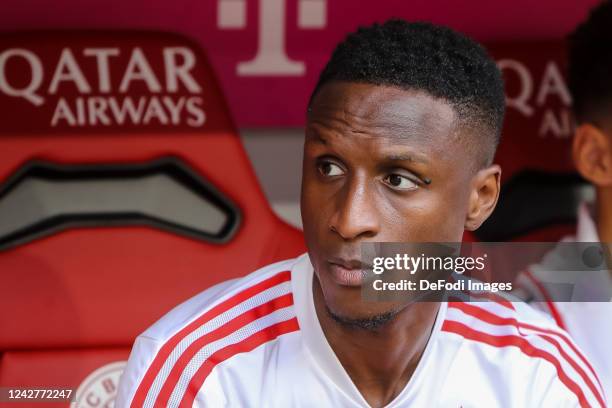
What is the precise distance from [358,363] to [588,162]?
510 mm

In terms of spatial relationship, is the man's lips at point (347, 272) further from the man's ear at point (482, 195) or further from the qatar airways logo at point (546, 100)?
the qatar airways logo at point (546, 100)

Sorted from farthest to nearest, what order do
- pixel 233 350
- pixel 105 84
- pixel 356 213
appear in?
pixel 105 84 < pixel 233 350 < pixel 356 213

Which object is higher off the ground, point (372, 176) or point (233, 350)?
point (372, 176)

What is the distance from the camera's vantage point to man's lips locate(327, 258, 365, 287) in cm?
103

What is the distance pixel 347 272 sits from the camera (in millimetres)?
1043

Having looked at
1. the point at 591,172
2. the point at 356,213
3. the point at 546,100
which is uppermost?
the point at 546,100

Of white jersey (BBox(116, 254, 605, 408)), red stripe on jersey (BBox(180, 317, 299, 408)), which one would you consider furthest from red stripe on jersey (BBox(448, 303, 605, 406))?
red stripe on jersey (BBox(180, 317, 299, 408))

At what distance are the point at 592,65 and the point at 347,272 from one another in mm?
599

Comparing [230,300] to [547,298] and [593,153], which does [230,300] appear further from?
[593,153]

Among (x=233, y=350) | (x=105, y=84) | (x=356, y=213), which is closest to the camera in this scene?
(x=356, y=213)

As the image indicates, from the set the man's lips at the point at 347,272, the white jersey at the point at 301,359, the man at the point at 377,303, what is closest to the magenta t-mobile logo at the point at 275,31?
the man at the point at 377,303

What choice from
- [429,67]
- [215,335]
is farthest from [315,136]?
[215,335]

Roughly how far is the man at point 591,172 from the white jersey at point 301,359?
0.15 m

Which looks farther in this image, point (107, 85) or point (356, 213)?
point (107, 85)
